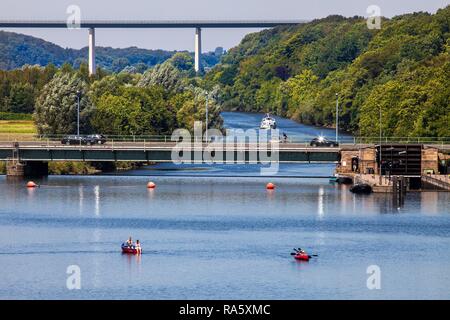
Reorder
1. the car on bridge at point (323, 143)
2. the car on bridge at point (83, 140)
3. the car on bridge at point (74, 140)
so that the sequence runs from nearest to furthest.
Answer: the car on bridge at point (323, 143)
the car on bridge at point (74, 140)
the car on bridge at point (83, 140)

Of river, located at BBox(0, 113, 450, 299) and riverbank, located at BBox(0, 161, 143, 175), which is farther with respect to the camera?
riverbank, located at BBox(0, 161, 143, 175)

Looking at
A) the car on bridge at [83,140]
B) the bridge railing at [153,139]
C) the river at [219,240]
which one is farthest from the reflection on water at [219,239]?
the bridge railing at [153,139]

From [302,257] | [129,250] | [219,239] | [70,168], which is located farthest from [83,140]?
[302,257]

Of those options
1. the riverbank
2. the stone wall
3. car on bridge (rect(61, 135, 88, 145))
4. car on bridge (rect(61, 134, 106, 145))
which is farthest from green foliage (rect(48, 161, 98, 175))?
the stone wall

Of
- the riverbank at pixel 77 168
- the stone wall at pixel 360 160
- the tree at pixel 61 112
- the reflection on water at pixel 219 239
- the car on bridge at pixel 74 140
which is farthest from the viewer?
the tree at pixel 61 112

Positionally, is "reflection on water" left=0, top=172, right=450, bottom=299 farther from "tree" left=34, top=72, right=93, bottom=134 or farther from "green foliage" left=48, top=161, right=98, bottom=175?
"tree" left=34, top=72, right=93, bottom=134

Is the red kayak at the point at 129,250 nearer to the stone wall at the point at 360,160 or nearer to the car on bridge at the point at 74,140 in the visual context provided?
the stone wall at the point at 360,160

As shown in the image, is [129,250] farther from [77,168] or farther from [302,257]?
[77,168]

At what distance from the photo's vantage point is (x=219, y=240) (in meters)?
107

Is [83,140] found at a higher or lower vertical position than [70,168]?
higher

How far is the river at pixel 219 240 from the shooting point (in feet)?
288

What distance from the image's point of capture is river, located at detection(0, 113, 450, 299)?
8775 centimetres

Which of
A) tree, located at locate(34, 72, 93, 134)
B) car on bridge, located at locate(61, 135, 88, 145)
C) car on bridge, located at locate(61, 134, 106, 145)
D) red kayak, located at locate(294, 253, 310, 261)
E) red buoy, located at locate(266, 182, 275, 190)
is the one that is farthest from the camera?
tree, located at locate(34, 72, 93, 134)
